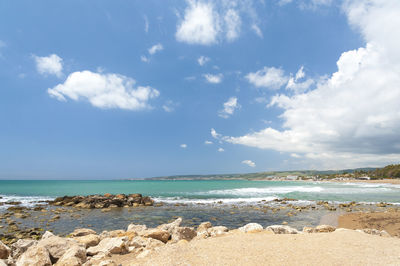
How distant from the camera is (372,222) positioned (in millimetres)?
14859

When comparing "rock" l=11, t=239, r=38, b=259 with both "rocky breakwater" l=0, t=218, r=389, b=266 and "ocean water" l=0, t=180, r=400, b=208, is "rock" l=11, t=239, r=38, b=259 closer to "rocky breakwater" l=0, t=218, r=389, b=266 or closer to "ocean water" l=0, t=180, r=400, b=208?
"rocky breakwater" l=0, t=218, r=389, b=266

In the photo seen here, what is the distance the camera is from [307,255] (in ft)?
16.7

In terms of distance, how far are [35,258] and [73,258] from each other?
1179 millimetres

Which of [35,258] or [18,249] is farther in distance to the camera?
[18,249]

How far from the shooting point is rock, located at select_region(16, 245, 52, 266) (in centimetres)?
561

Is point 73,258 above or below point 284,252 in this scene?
below

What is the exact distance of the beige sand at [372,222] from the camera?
1341 centimetres

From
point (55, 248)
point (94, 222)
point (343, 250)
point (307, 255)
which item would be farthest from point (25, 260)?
point (94, 222)

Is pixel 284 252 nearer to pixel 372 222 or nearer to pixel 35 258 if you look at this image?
pixel 35 258

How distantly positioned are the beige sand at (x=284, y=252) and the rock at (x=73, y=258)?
1085 millimetres

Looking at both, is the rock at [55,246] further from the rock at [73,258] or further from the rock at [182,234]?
the rock at [182,234]

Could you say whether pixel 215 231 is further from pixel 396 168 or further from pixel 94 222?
pixel 396 168

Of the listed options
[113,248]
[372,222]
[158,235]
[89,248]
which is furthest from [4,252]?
[372,222]

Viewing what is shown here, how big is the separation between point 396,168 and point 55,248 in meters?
161
